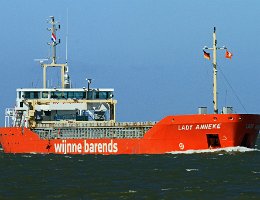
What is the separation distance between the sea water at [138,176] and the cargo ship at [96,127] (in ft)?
3.92

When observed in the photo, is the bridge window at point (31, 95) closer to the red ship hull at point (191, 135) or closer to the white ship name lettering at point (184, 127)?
the red ship hull at point (191, 135)

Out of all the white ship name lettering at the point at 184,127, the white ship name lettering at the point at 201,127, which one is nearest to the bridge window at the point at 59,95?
the white ship name lettering at the point at 184,127

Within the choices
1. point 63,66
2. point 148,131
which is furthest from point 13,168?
point 63,66

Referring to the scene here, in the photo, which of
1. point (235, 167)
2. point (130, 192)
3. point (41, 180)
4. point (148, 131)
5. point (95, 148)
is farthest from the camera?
point (95, 148)

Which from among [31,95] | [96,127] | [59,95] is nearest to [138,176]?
[96,127]

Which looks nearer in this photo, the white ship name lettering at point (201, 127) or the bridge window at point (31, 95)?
the white ship name lettering at point (201, 127)

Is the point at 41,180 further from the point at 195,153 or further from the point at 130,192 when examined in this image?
the point at 195,153

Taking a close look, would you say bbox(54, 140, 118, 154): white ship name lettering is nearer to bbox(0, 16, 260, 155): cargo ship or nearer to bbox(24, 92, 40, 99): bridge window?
bbox(0, 16, 260, 155): cargo ship

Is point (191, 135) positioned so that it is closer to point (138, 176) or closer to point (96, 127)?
point (96, 127)

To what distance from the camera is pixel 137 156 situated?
5272 centimetres

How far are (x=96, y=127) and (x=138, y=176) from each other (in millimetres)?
20794

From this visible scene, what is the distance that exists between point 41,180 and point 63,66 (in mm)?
29322

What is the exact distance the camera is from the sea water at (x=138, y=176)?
3092 cm

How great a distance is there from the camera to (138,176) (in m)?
37.7
